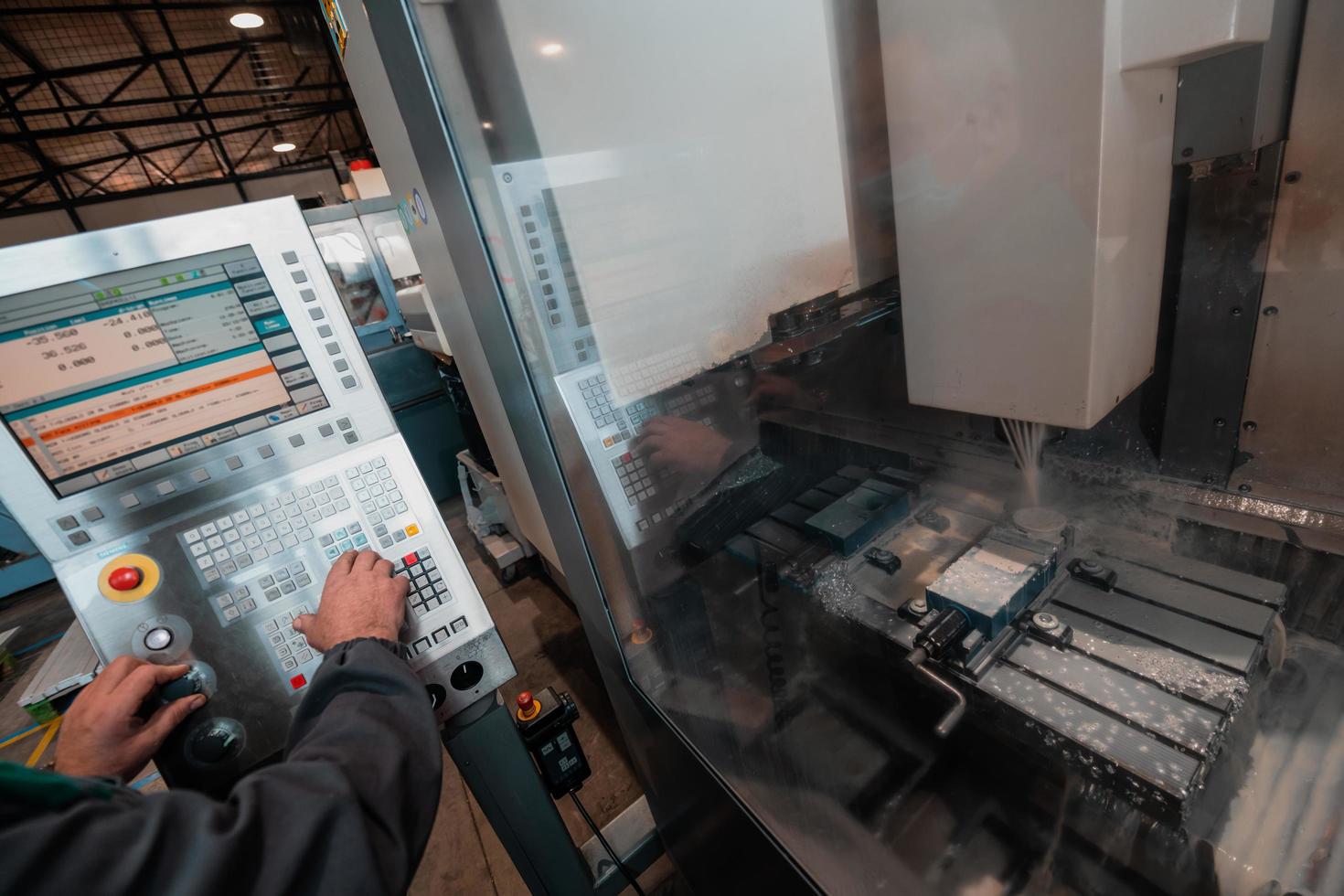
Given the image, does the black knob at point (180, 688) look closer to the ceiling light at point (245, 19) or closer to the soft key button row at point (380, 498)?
the soft key button row at point (380, 498)

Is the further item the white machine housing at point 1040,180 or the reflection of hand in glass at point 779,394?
the reflection of hand in glass at point 779,394

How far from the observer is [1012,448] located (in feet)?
3.01


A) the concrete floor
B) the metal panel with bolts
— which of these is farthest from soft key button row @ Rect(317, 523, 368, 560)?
the metal panel with bolts

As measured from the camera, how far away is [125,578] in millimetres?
613

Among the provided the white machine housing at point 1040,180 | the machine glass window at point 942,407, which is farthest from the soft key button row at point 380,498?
the white machine housing at point 1040,180

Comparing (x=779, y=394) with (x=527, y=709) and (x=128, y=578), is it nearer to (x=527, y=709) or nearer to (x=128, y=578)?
(x=527, y=709)

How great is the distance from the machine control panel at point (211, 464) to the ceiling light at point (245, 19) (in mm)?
6649

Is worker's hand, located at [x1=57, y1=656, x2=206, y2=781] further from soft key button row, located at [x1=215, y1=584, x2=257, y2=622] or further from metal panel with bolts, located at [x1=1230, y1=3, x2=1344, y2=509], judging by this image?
metal panel with bolts, located at [x1=1230, y1=3, x2=1344, y2=509]

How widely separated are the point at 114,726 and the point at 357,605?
22cm

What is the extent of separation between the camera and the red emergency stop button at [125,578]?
2.00 ft

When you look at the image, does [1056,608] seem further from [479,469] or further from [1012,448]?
[479,469]

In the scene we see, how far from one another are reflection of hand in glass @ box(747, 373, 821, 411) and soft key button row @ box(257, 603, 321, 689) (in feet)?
2.43

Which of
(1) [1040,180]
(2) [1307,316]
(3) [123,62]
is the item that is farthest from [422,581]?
(3) [123,62]

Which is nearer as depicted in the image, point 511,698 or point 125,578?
point 125,578
